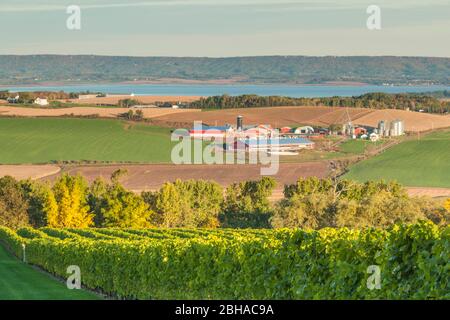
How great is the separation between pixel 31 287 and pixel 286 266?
13.7 meters

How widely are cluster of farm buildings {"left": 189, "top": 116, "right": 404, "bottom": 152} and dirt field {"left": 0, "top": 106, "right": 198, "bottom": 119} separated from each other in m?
17.2

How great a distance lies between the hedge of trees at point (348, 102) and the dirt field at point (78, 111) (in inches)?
621

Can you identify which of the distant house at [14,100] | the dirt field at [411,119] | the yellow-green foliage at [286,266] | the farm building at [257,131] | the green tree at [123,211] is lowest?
the green tree at [123,211]

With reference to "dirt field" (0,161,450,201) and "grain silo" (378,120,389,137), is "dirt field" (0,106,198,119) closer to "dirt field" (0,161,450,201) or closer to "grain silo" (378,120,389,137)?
"grain silo" (378,120,389,137)

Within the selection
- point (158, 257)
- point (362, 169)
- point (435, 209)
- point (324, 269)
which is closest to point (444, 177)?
point (362, 169)

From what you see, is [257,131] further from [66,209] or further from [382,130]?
[66,209]

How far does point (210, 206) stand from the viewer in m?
92.4

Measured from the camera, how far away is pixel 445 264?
11078mm

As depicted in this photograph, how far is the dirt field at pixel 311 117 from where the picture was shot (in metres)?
153

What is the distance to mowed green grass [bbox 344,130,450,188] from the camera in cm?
11000

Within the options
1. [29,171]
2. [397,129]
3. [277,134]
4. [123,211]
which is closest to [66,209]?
[123,211]

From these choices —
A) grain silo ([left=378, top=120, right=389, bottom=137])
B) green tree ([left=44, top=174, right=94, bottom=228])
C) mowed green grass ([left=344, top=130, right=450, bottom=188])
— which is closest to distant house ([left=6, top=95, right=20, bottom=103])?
grain silo ([left=378, top=120, right=389, bottom=137])

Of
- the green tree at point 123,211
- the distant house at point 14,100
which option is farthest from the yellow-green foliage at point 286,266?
the distant house at point 14,100

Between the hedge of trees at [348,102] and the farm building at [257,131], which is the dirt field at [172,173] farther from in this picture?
the hedge of trees at [348,102]
